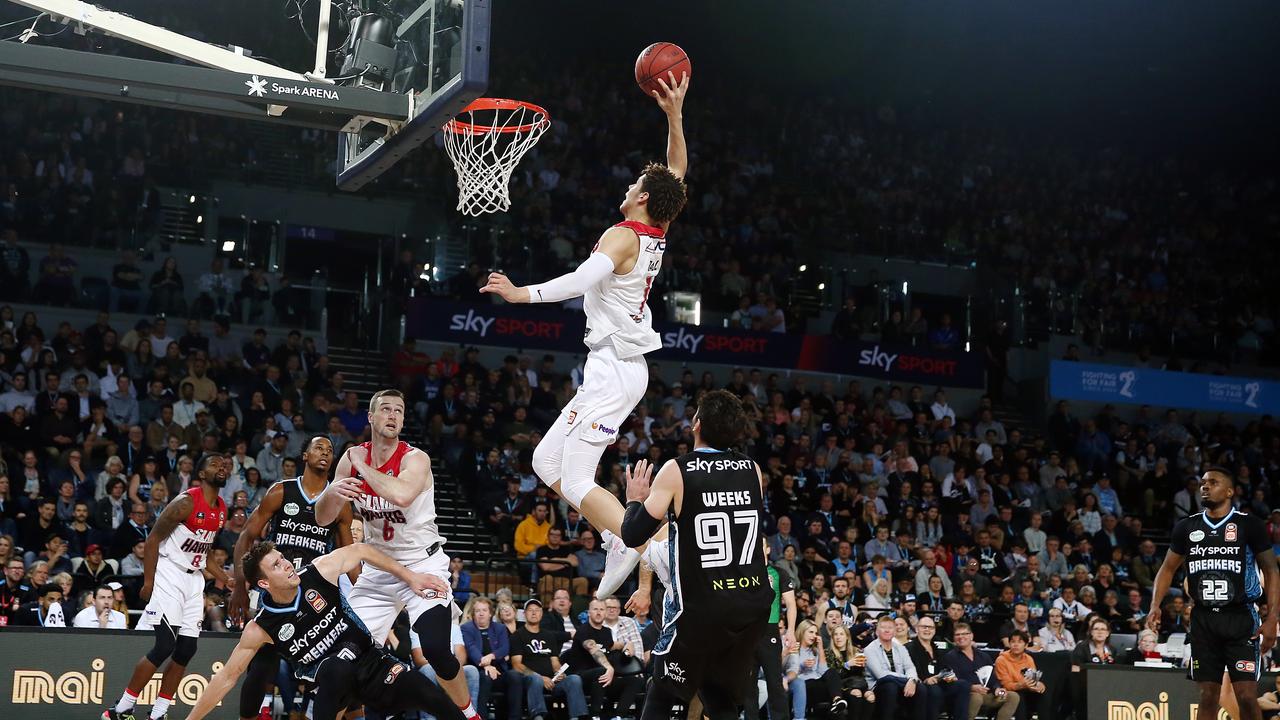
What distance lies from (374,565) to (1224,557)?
6694mm

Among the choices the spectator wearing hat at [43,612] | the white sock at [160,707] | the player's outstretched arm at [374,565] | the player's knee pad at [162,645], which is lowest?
the white sock at [160,707]

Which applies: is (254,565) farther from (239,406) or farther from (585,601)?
(239,406)

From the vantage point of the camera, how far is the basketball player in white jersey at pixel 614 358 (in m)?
8.30

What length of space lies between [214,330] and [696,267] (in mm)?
8991

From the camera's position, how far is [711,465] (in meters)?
7.05

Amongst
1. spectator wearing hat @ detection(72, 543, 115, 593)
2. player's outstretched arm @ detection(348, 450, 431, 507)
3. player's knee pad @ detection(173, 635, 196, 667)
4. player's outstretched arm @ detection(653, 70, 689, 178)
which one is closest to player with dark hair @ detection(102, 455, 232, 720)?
player's knee pad @ detection(173, 635, 196, 667)

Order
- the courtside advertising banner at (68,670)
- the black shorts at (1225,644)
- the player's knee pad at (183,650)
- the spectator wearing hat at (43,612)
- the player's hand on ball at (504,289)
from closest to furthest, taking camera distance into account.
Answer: the player's hand on ball at (504,289)
the player's knee pad at (183,650)
the black shorts at (1225,644)
the courtside advertising banner at (68,670)
the spectator wearing hat at (43,612)

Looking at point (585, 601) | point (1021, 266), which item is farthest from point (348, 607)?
point (1021, 266)

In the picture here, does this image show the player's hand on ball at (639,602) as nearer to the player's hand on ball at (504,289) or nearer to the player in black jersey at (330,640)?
the player in black jersey at (330,640)

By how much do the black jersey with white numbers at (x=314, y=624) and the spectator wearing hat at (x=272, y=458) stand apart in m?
9.18

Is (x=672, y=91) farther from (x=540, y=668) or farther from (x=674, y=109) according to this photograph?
(x=540, y=668)

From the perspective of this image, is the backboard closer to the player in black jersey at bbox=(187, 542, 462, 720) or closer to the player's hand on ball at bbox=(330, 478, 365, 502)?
the player's hand on ball at bbox=(330, 478, 365, 502)

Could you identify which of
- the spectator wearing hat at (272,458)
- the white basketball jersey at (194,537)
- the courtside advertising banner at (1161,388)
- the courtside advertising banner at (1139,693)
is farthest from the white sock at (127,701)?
the courtside advertising banner at (1161,388)

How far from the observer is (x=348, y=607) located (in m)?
8.91
